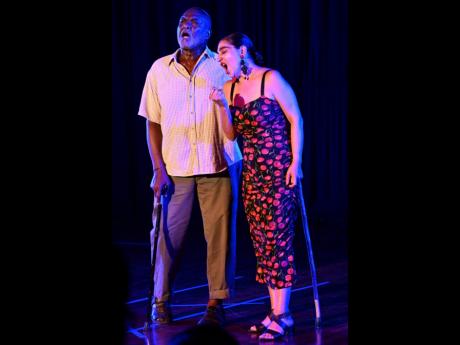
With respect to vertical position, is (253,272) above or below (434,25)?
below

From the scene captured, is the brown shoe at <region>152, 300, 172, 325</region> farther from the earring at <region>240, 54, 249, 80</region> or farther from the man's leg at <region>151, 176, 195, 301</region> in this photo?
the earring at <region>240, 54, 249, 80</region>

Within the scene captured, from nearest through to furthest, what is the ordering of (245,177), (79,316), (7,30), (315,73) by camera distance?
(79,316) < (7,30) < (245,177) < (315,73)

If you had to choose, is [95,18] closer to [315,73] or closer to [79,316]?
[79,316]

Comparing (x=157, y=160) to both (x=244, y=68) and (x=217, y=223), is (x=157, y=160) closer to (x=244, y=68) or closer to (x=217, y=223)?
(x=217, y=223)

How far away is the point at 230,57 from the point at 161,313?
1.53 m

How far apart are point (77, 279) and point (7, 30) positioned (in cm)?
86

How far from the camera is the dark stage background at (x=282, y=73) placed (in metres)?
7.15

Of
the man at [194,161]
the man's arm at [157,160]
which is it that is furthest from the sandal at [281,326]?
the man's arm at [157,160]

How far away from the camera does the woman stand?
387cm

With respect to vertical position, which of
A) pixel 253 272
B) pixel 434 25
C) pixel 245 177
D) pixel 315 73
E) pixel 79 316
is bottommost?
pixel 253 272

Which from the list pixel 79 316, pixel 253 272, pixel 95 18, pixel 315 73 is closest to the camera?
pixel 79 316

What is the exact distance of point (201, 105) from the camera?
430cm

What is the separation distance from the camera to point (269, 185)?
12.9ft

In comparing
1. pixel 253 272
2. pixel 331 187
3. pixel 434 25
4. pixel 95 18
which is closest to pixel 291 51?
pixel 331 187
